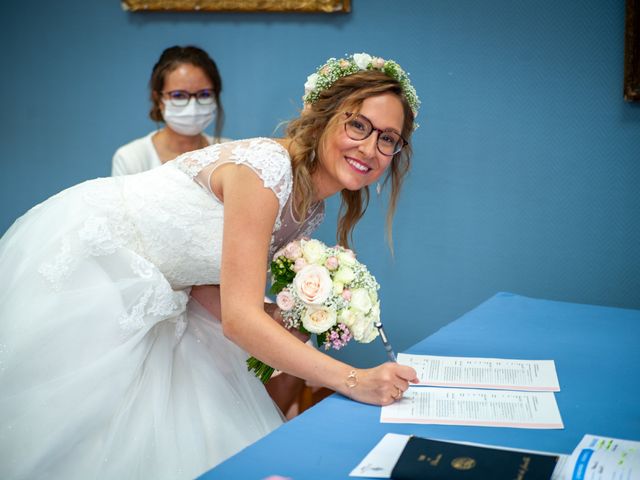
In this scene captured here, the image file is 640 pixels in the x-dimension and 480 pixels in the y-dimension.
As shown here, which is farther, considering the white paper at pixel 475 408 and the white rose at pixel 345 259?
the white rose at pixel 345 259

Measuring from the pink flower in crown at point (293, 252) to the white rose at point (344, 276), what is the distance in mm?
122

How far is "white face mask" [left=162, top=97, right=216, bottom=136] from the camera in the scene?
3.47m

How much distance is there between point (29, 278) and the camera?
6.77ft

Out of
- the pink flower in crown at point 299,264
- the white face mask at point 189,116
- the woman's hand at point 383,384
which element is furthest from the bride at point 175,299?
the white face mask at point 189,116

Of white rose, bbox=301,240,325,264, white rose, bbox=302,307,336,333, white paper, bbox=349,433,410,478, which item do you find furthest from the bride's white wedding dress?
white paper, bbox=349,433,410,478

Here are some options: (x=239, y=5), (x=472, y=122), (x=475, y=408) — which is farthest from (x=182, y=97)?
(x=475, y=408)

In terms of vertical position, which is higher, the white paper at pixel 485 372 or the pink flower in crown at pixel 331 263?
the pink flower in crown at pixel 331 263

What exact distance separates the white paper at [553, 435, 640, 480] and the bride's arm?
1.28 ft

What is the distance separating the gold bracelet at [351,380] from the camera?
171 cm

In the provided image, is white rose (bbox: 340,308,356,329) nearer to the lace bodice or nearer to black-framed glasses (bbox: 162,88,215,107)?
the lace bodice

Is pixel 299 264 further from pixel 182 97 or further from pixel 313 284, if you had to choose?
pixel 182 97

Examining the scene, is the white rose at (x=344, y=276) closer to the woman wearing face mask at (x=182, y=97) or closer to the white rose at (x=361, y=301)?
the white rose at (x=361, y=301)

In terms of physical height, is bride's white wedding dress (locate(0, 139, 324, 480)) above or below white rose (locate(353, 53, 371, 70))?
below

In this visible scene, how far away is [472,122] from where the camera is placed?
11.3 ft
